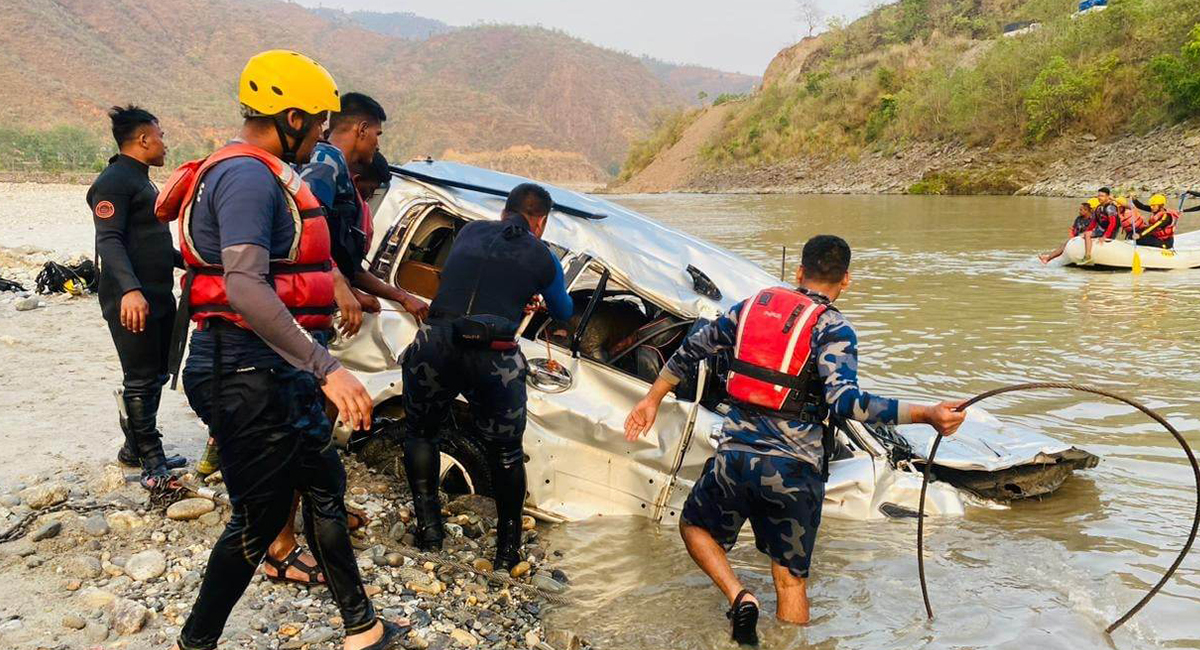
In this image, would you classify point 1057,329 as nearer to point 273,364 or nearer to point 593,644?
point 593,644

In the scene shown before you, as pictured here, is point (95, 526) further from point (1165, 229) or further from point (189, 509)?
point (1165, 229)

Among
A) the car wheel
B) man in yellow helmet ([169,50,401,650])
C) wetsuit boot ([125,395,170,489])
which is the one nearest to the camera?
man in yellow helmet ([169,50,401,650])

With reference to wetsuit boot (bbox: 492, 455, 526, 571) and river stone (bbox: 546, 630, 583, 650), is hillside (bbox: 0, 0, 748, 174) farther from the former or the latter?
river stone (bbox: 546, 630, 583, 650)

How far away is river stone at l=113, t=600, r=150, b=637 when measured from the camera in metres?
3.25

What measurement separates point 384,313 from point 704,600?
236 centimetres

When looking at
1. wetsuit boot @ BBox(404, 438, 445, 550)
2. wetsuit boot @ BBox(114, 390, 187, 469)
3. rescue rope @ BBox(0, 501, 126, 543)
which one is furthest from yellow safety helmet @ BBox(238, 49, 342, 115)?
wetsuit boot @ BBox(114, 390, 187, 469)

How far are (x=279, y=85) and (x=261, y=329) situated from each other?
802mm

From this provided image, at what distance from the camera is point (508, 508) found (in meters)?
4.26

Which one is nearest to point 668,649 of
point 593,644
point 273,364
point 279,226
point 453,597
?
point 593,644

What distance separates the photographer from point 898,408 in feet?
11.2

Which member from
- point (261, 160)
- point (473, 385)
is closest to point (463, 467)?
point (473, 385)

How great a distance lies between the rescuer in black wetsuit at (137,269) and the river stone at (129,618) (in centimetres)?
115

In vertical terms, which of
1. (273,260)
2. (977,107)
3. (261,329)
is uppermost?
(977,107)

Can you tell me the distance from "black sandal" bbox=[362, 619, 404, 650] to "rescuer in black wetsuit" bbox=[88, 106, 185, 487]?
1.82m
